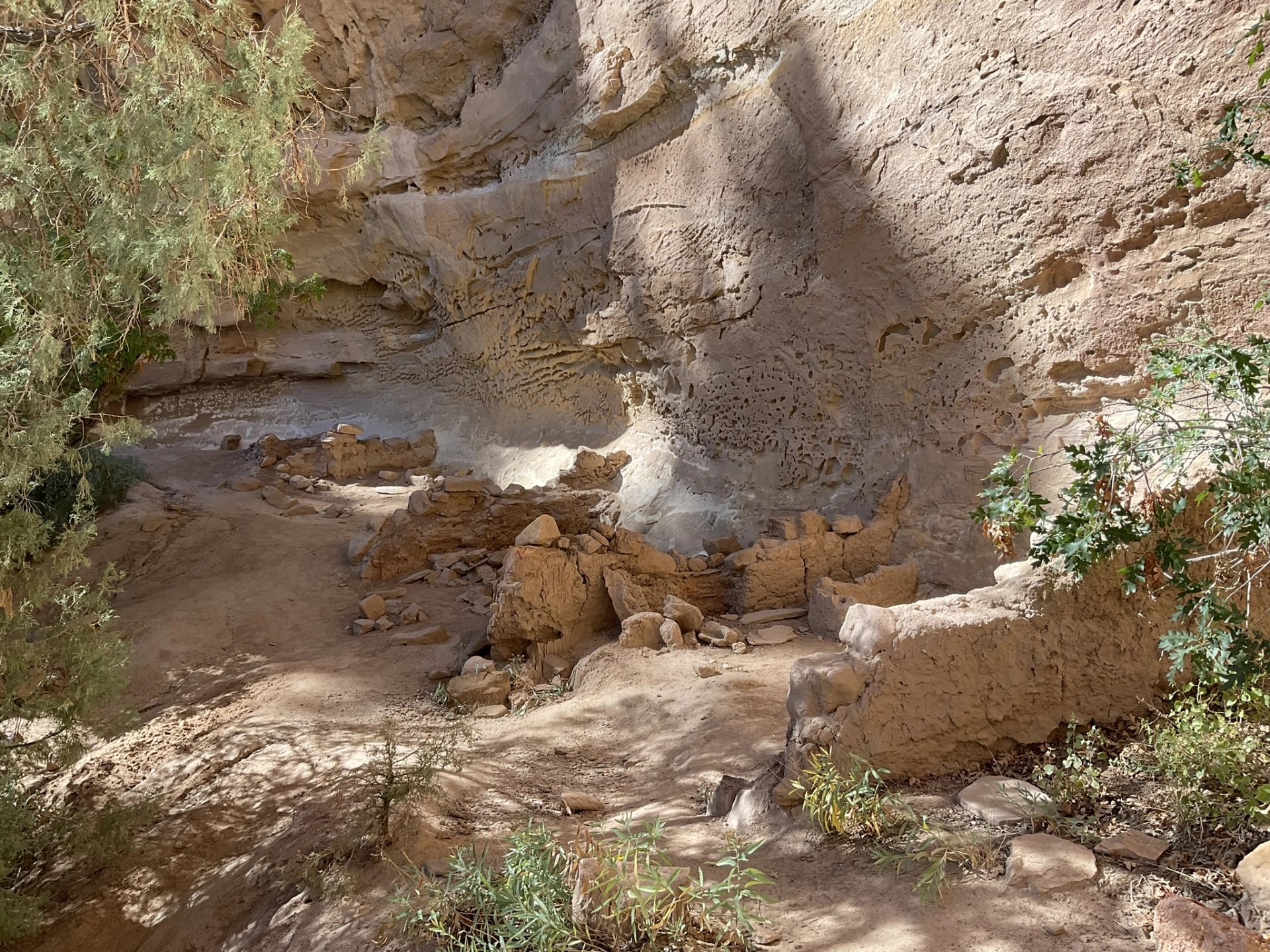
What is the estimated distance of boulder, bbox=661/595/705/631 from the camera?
5980 mm

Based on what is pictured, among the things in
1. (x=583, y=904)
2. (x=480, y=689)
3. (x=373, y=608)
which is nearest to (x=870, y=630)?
(x=583, y=904)

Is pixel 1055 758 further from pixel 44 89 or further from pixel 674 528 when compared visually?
pixel 674 528

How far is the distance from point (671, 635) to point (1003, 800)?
3.04 meters

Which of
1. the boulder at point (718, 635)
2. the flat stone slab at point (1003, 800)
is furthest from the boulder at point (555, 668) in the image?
the flat stone slab at point (1003, 800)

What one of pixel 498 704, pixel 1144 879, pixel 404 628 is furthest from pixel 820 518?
pixel 1144 879

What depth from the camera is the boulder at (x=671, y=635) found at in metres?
5.73

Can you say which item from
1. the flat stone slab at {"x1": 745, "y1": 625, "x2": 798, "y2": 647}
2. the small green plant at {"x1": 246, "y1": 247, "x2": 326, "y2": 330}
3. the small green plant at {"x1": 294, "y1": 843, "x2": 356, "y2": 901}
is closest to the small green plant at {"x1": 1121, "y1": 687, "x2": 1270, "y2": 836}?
the small green plant at {"x1": 294, "y1": 843, "x2": 356, "y2": 901}

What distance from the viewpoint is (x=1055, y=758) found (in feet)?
10.6

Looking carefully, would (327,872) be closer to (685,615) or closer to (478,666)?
(478,666)

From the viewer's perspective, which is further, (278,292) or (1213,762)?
(278,292)

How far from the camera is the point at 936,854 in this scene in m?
2.63

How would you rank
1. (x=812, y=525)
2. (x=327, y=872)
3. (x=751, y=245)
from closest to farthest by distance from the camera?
(x=327, y=872), (x=812, y=525), (x=751, y=245)

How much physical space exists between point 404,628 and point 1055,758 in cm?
507

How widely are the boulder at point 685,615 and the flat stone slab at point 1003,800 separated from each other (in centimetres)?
303
